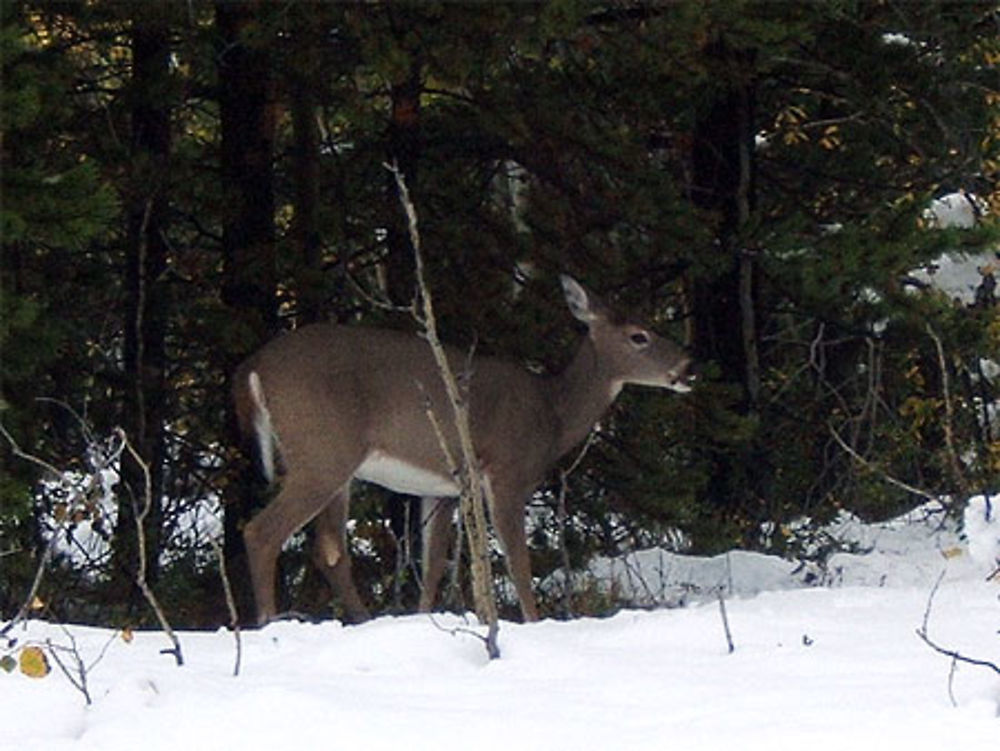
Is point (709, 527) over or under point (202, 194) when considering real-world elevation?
under

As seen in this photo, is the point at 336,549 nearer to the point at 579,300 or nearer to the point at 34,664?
the point at 579,300

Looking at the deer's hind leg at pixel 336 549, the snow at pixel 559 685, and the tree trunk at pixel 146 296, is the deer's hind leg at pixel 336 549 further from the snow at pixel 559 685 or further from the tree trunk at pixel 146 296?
the snow at pixel 559 685

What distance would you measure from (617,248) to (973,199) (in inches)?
97.9

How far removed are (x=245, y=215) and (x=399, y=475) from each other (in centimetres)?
220

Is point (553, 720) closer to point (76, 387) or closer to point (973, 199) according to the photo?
point (76, 387)

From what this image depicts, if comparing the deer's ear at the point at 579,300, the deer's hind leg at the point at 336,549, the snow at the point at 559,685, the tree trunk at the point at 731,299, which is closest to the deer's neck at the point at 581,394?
the deer's ear at the point at 579,300

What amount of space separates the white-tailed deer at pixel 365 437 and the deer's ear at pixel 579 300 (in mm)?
559

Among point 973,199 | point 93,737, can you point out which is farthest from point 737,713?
point 973,199

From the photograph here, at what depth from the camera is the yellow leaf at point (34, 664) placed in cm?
591

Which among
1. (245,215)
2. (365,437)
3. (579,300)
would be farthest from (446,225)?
(365,437)

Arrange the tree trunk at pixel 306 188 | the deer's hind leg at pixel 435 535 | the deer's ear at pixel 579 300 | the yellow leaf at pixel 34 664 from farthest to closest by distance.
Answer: the deer's ear at pixel 579 300
the tree trunk at pixel 306 188
the deer's hind leg at pixel 435 535
the yellow leaf at pixel 34 664

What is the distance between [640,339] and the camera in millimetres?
11883

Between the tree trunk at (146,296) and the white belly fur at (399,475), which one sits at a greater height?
the tree trunk at (146,296)

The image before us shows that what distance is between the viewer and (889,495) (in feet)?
51.2
